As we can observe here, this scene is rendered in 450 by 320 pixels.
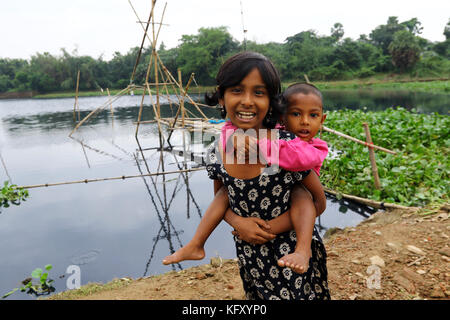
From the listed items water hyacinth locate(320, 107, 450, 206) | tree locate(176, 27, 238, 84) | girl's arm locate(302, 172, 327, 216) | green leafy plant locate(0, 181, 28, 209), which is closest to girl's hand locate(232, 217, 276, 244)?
girl's arm locate(302, 172, 327, 216)

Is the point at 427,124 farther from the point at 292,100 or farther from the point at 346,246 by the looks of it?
the point at 292,100

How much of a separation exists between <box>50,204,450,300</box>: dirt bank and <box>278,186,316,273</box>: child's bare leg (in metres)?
1.32

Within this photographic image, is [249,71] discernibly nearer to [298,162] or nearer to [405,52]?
[298,162]

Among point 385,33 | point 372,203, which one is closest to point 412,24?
point 385,33

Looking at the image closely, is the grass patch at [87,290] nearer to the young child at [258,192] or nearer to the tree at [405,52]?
the young child at [258,192]

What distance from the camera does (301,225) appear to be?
895mm

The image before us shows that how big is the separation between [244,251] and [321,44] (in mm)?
41421

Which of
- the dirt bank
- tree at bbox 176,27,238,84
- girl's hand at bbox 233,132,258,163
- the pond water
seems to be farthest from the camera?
tree at bbox 176,27,238,84

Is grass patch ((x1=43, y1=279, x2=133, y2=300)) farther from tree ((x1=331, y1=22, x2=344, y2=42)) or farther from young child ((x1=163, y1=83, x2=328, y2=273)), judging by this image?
tree ((x1=331, y1=22, x2=344, y2=42))

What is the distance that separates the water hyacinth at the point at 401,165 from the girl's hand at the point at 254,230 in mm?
3251

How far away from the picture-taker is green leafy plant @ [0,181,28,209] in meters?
4.91

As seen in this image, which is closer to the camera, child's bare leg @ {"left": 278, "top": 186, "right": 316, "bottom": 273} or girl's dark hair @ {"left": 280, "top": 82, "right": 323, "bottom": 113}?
child's bare leg @ {"left": 278, "top": 186, "right": 316, "bottom": 273}
